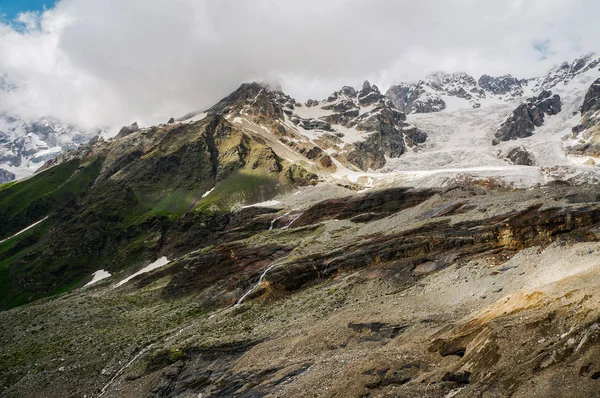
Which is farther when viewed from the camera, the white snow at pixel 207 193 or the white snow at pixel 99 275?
the white snow at pixel 207 193

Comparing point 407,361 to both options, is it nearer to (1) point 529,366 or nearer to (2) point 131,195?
(1) point 529,366

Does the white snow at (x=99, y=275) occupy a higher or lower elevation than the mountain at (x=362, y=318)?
higher

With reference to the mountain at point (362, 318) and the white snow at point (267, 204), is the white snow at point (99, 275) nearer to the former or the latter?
the mountain at point (362, 318)

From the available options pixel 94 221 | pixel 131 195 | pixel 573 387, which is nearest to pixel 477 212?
pixel 573 387

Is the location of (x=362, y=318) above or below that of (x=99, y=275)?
below

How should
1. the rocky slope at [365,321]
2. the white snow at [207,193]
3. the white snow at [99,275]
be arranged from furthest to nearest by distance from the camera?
1. the white snow at [207,193]
2. the white snow at [99,275]
3. the rocky slope at [365,321]

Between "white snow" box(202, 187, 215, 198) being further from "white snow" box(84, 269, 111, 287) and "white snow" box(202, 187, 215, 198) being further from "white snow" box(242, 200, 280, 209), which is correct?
"white snow" box(84, 269, 111, 287)

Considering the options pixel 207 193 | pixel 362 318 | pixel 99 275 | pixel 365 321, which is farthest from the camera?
pixel 207 193

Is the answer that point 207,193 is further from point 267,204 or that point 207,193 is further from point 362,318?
point 362,318

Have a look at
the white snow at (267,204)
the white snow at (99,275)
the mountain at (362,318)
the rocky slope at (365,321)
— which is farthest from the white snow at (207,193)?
the rocky slope at (365,321)

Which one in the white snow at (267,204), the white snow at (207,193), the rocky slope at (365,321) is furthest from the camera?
the white snow at (207,193)

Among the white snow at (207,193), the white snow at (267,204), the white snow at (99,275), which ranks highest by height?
the white snow at (207,193)

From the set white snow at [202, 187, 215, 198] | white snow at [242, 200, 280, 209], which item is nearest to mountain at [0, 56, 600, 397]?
white snow at [242, 200, 280, 209]

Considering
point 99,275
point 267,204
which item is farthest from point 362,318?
point 99,275
